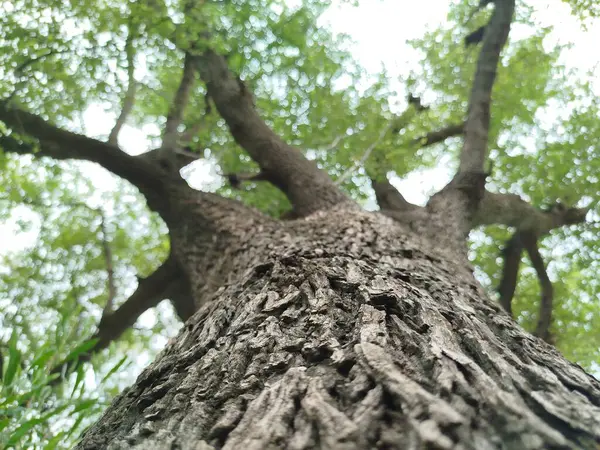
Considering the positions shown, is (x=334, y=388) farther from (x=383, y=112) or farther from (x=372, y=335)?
(x=383, y=112)

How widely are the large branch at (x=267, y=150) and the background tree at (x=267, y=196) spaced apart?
0.02 meters

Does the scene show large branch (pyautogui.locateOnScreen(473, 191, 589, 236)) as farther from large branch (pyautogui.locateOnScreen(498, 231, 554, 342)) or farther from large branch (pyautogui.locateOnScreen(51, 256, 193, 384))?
large branch (pyautogui.locateOnScreen(51, 256, 193, 384))

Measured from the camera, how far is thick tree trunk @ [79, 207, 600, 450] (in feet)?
3.06

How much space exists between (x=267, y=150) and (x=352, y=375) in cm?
385

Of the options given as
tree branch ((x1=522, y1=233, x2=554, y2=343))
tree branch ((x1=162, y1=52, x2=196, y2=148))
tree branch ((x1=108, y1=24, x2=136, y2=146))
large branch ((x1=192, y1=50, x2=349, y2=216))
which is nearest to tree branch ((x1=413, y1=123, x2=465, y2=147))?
tree branch ((x1=522, y1=233, x2=554, y2=343))

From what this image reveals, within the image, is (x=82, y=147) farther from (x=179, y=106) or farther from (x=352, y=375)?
(x=352, y=375)

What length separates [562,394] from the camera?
1099 mm

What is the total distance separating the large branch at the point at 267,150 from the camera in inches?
176

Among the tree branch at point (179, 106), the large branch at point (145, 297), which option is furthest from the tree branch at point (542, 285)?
the tree branch at point (179, 106)

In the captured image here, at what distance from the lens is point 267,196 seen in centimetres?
642

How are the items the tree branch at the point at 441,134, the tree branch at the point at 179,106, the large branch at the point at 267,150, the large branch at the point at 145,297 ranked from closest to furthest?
the large branch at the point at 267,150
the large branch at the point at 145,297
the tree branch at the point at 179,106
the tree branch at the point at 441,134

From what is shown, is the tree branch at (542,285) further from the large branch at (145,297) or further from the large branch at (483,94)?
the large branch at (145,297)

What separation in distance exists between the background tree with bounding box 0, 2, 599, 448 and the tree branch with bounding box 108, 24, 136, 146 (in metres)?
0.03

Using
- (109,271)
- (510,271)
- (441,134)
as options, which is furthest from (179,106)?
(510,271)
